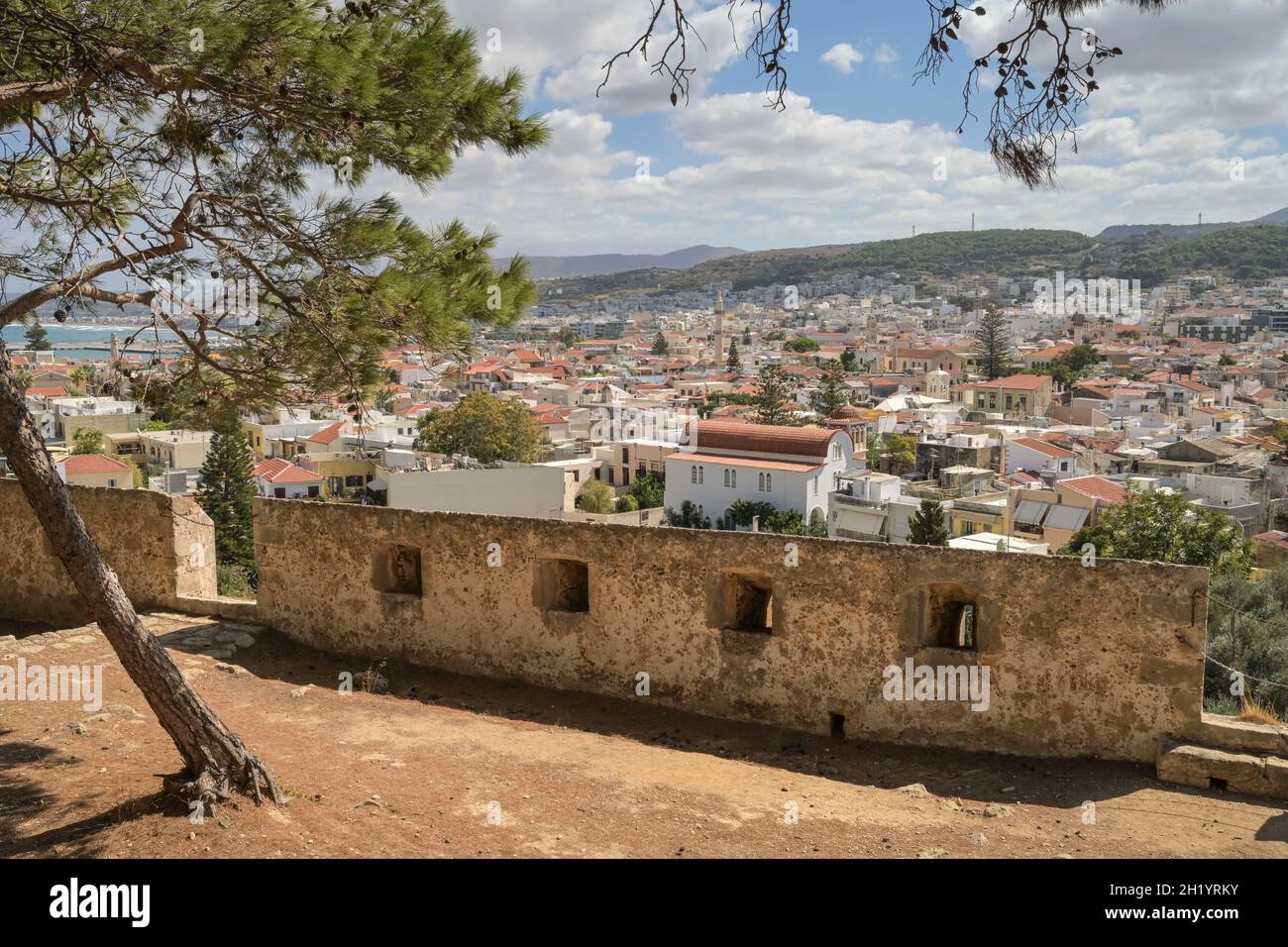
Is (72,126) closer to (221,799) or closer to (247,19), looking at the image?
(247,19)

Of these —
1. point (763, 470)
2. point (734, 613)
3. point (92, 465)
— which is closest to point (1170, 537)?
point (763, 470)

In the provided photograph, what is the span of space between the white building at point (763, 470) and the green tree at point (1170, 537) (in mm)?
12886

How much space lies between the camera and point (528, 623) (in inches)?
348

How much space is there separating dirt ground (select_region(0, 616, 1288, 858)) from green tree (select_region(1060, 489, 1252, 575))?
19.7 metres

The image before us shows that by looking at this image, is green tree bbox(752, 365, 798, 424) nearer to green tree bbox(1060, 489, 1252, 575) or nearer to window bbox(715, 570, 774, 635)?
green tree bbox(1060, 489, 1252, 575)

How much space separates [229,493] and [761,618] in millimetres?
30311

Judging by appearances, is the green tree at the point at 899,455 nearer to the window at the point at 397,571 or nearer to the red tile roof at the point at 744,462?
the red tile roof at the point at 744,462

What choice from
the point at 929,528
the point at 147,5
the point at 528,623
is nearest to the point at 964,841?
the point at 528,623

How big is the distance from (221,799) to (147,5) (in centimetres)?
434

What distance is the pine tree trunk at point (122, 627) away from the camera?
5590 millimetres

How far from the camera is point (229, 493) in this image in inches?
1387

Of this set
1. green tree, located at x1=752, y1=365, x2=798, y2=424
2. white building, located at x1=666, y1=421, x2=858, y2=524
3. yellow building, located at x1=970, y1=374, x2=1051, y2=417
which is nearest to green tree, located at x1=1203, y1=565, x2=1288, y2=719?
white building, located at x1=666, y1=421, x2=858, y2=524

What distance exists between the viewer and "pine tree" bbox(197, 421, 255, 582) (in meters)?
32.4

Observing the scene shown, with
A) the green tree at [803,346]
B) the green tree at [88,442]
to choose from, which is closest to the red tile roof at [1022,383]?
the green tree at [803,346]
